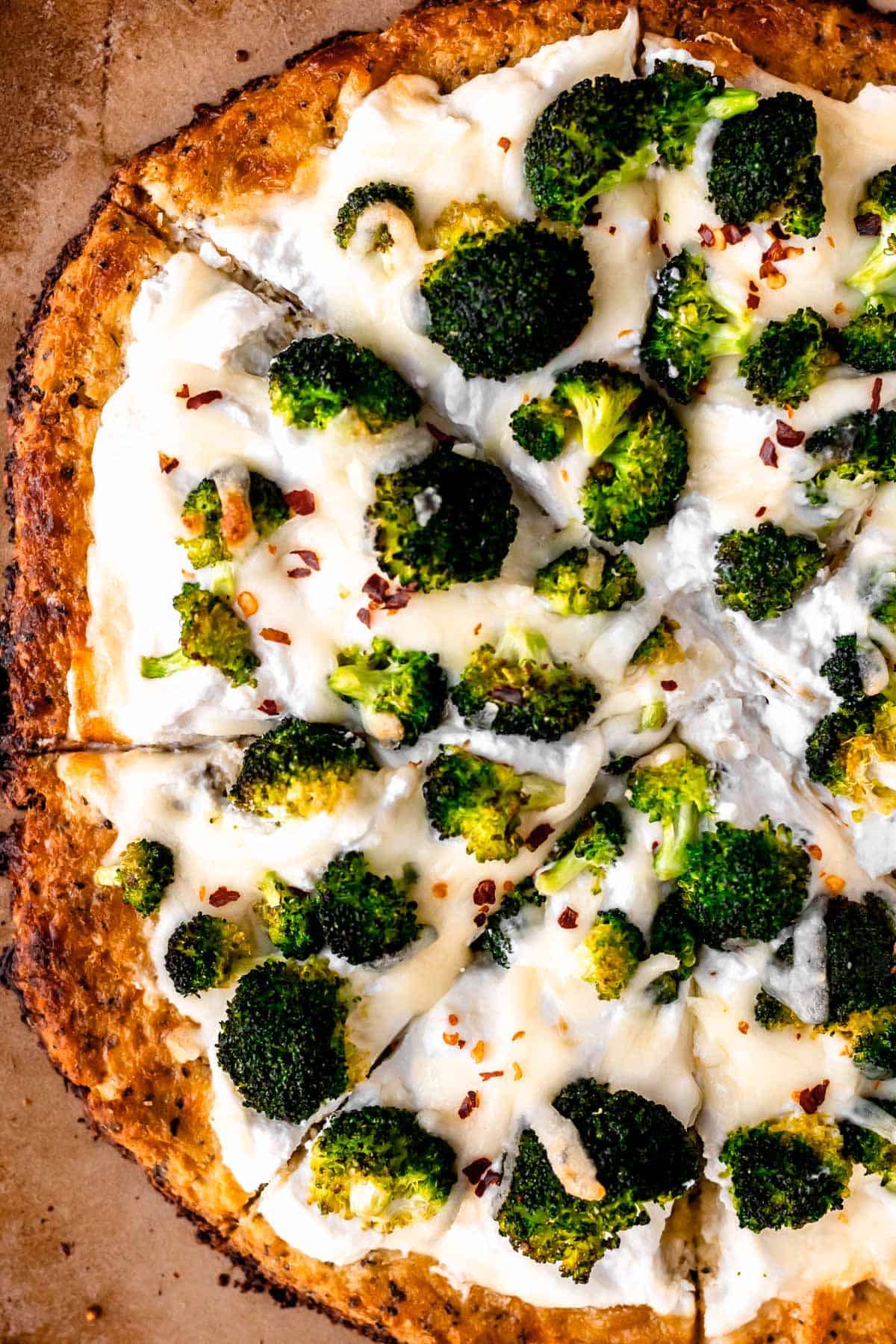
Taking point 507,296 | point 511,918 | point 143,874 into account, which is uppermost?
point 507,296

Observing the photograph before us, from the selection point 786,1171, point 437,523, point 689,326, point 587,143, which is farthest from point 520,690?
point 786,1171

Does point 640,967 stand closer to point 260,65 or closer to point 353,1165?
point 353,1165

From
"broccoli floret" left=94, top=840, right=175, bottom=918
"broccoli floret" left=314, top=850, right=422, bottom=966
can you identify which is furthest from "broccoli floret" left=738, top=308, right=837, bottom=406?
"broccoli floret" left=94, top=840, right=175, bottom=918

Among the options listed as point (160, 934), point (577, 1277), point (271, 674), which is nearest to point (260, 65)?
point (271, 674)

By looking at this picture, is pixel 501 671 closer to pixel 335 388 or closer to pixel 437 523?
pixel 437 523

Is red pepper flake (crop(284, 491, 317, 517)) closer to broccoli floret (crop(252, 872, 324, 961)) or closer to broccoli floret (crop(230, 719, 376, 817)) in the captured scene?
broccoli floret (crop(230, 719, 376, 817))

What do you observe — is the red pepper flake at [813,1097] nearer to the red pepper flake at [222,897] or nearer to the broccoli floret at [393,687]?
the broccoli floret at [393,687]

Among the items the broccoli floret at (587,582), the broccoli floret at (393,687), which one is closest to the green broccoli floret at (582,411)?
the broccoli floret at (587,582)
